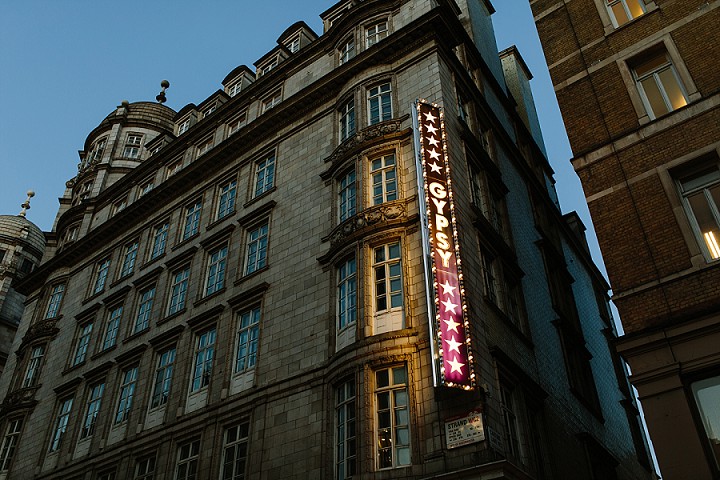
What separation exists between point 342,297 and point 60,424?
55.4 feet

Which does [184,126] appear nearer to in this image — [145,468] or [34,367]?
[34,367]

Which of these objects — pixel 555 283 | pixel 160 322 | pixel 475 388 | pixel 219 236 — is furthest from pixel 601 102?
pixel 160 322

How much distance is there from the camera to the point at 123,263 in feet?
111

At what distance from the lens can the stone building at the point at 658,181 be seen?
42.1 ft

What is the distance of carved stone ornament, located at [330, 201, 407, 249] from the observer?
20.3m

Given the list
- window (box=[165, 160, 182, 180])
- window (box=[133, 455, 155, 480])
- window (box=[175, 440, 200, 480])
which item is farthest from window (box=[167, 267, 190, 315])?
window (box=[165, 160, 182, 180])

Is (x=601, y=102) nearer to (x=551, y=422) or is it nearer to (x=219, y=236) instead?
(x=551, y=422)

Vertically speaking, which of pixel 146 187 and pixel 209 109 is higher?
pixel 209 109

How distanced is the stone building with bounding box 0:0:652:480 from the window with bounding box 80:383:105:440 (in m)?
0.12

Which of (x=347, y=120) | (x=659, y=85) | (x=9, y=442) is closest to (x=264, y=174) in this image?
(x=347, y=120)

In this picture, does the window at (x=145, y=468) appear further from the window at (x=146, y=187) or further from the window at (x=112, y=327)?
the window at (x=146, y=187)

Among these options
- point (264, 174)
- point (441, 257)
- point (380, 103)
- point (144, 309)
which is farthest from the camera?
point (144, 309)

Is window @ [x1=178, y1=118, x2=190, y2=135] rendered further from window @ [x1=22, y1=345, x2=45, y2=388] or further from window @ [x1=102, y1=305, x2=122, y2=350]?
window @ [x1=22, y1=345, x2=45, y2=388]

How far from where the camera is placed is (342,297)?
20.6m
